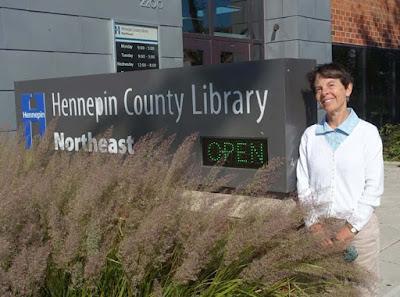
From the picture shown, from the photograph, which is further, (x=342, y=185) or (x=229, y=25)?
(x=229, y=25)

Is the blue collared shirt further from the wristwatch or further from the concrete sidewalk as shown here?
the concrete sidewalk

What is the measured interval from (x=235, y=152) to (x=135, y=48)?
437 centimetres

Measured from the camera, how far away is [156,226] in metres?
2.42

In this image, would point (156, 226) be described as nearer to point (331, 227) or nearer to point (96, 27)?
point (331, 227)

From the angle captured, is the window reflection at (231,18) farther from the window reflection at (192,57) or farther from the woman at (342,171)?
the woman at (342,171)

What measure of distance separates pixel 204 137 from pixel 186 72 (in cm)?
47

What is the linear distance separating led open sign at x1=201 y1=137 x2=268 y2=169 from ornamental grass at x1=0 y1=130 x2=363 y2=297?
0.75 meters

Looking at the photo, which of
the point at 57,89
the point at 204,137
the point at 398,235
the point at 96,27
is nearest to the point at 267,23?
the point at 96,27

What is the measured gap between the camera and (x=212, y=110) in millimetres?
3939

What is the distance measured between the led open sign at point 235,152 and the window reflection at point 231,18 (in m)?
6.41

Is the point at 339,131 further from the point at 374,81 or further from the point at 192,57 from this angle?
the point at 374,81

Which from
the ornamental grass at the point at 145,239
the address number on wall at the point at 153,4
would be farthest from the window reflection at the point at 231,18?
the ornamental grass at the point at 145,239

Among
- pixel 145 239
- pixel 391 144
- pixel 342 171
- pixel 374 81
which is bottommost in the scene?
pixel 391 144

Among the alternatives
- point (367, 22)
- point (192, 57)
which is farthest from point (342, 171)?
point (367, 22)
